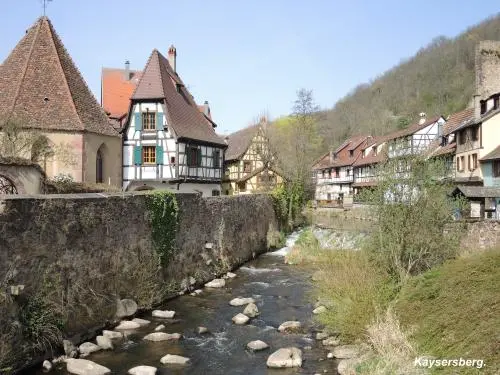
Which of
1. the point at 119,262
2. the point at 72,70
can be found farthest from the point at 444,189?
the point at 72,70

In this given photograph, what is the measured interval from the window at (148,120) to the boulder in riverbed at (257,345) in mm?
21170

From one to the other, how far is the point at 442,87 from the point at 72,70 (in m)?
66.0

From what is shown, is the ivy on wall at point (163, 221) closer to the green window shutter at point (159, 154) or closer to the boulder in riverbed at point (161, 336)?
the boulder in riverbed at point (161, 336)

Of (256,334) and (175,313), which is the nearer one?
(256,334)

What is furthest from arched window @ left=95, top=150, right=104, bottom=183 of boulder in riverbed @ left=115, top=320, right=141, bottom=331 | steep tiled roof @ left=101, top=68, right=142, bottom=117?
boulder in riverbed @ left=115, top=320, right=141, bottom=331

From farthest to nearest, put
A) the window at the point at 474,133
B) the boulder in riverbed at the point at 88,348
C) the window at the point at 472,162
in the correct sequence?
the window at the point at 472,162 → the window at the point at 474,133 → the boulder in riverbed at the point at 88,348

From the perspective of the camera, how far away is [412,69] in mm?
88062

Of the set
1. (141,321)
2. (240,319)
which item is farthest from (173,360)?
(240,319)

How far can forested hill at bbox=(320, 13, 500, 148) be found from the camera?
73.9 meters

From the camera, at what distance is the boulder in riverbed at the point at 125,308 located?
12.9 m

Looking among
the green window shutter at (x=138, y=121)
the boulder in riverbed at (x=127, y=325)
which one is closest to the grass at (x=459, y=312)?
the boulder in riverbed at (x=127, y=325)

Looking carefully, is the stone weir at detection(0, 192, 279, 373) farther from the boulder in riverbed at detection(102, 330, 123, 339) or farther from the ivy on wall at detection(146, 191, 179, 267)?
the boulder in riverbed at detection(102, 330, 123, 339)

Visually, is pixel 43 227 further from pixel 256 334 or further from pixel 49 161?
pixel 49 161

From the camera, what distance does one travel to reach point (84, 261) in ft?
39.3
